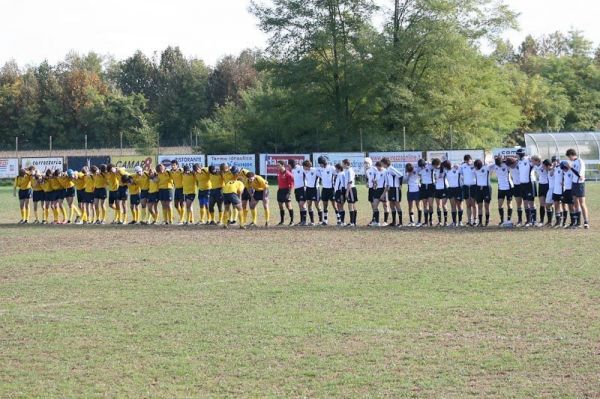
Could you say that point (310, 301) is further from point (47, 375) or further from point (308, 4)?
point (308, 4)

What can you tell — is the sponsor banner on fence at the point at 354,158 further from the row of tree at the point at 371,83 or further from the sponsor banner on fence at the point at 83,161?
the sponsor banner on fence at the point at 83,161

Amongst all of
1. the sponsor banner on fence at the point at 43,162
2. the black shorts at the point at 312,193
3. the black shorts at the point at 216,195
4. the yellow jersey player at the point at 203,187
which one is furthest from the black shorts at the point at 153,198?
the sponsor banner on fence at the point at 43,162

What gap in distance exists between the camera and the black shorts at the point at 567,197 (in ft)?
73.3

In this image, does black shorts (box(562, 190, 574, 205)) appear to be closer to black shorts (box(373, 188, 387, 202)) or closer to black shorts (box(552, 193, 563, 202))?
black shorts (box(552, 193, 563, 202))

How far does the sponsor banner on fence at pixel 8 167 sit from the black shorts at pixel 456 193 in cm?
3496

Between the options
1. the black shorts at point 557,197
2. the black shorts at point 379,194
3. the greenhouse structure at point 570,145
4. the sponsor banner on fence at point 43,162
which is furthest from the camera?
the sponsor banner on fence at point 43,162

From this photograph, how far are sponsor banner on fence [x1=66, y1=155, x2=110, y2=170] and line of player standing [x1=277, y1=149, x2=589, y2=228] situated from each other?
85.5ft

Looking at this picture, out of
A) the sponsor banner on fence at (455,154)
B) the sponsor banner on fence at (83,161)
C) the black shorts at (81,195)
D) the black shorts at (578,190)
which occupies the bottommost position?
the black shorts at (578,190)

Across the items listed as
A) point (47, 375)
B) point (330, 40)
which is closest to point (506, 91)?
point (330, 40)

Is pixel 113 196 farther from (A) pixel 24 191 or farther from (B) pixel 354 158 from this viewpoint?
(B) pixel 354 158

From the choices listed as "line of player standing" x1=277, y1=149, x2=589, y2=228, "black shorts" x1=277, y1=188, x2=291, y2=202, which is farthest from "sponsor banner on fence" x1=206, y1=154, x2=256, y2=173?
"black shorts" x1=277, y1=188, x2=291, y2=202

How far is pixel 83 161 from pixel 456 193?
31522mm

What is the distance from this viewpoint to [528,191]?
2322 centimetres

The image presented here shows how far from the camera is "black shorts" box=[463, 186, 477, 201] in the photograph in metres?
24.0
